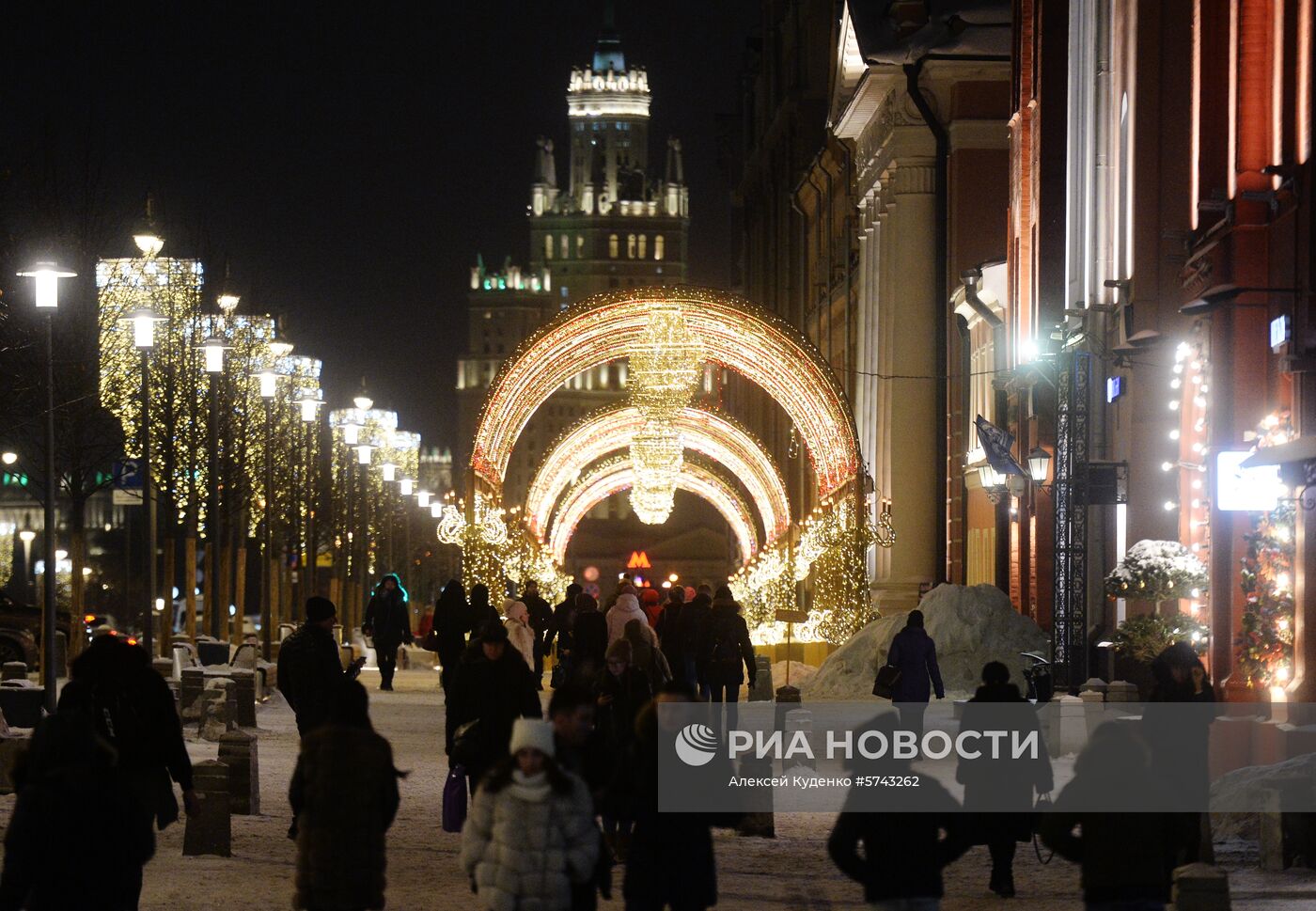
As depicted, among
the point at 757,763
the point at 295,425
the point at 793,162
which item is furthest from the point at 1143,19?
the point at 793,162

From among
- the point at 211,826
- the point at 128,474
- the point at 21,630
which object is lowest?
the point at 211,826

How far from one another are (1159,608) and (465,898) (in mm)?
13863

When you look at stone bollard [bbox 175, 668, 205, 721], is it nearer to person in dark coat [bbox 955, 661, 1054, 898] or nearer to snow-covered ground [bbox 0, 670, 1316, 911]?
snow-covered ground [bbox 0, 670, 1316, 911]

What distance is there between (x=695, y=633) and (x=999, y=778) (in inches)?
436

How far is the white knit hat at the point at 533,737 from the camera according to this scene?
8547 mm

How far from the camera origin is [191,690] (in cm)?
2666

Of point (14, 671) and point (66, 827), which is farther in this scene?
point (14, 671)

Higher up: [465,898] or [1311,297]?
[1311,297]

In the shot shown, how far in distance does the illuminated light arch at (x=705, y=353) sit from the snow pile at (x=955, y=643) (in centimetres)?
559

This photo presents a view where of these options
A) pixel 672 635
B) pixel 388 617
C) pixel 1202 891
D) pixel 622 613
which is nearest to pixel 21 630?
pixel 388 617

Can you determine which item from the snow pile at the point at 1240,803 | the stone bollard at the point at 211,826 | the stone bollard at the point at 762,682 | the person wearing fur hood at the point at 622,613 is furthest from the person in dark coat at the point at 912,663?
the stone bollard at the point at 211,826

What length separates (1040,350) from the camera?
30.8 meters

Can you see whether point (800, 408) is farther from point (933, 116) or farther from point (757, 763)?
point (757, 763)

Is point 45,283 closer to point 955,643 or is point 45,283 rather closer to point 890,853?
point 955,643
